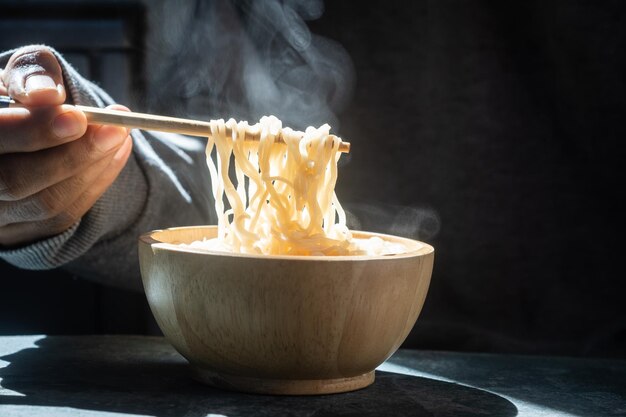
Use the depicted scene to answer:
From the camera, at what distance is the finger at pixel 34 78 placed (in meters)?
1.02

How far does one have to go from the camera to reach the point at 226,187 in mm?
1146

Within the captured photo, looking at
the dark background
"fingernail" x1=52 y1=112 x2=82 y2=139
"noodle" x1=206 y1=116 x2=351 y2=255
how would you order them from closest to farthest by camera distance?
"fingernail" x1=52 y1=112 x2=82 y2=139
"noodle" x1=206 y1=116 x2=351 y2=255
the dark background

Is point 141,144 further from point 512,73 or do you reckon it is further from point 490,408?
point 490,408

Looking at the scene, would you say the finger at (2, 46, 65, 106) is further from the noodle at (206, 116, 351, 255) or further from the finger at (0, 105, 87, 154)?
the noodle at (206, 116, 351, 255)

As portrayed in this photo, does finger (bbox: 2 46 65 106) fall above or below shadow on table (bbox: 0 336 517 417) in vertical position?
above

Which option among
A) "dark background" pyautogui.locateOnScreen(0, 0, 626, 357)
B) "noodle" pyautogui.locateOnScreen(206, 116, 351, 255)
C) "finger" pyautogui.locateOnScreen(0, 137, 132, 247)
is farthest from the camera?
"dark background" pyautogui.locateOnScreen(0, 0, 626, 357)

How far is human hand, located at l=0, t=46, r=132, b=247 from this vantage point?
102cm

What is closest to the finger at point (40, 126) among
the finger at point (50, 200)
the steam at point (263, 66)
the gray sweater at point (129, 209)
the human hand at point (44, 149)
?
the human hand at point (44, 149)

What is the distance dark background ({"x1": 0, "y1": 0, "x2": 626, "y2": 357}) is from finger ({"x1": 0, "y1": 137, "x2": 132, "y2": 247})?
1.92ft

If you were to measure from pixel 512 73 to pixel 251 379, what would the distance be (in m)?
0.99

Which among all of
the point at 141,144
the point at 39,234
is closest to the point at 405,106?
the point at 141,144

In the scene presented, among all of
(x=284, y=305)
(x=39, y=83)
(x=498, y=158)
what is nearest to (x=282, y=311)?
(x=284, y=305)

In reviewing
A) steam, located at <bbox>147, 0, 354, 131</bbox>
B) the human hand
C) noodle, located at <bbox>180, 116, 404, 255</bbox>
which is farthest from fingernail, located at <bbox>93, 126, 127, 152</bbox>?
steam, located at <bbox>147, 0, 354, 131</bbox>

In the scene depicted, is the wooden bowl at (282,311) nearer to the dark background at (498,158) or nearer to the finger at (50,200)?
the finger at (50,200)
